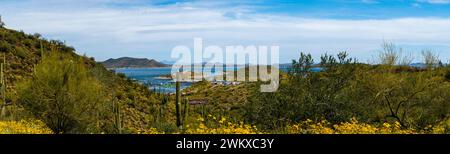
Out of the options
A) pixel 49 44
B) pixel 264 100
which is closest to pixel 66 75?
pixel 264 100

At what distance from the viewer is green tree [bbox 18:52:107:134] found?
19.6m

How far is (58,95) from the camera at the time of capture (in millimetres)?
19703

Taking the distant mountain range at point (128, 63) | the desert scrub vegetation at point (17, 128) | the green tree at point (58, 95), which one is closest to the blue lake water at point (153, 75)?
the distant mountain range at point (128, 63)

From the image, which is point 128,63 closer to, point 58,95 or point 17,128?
point 58,95

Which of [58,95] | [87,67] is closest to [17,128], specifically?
[58,95]

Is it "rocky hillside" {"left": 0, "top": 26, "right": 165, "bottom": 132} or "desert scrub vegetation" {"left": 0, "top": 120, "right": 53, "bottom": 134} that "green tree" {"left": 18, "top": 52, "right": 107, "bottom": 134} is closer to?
"desert scrub vegetation" {"left": 0, "top": 120, "right": 53, "bottom": 134}

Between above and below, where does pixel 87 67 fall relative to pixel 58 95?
above

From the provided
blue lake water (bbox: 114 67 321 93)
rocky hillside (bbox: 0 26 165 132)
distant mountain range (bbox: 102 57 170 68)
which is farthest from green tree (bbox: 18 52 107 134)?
distant mountain range (bbox: 102 57 170 68)

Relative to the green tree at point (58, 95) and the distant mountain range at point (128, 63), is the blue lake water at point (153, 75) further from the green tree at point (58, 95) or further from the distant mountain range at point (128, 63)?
the green tree at point (58, 95)

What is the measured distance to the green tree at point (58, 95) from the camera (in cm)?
1956

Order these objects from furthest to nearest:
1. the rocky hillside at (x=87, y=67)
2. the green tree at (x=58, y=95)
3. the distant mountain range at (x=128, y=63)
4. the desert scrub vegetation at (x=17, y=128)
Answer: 1. the distant mountain range at (x=128, y=63)
2. the rocky hillside at (x=87, y=67)
3. the green tree at (x=58, y=95)
4. the desert scrub vegetation at (x=17, y=128)

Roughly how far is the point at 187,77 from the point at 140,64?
1544 cm

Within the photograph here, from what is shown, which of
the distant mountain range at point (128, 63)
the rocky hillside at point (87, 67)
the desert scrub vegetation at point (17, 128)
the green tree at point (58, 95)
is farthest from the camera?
the distant mountain range at point (128, 63)

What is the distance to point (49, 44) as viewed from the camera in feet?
165
